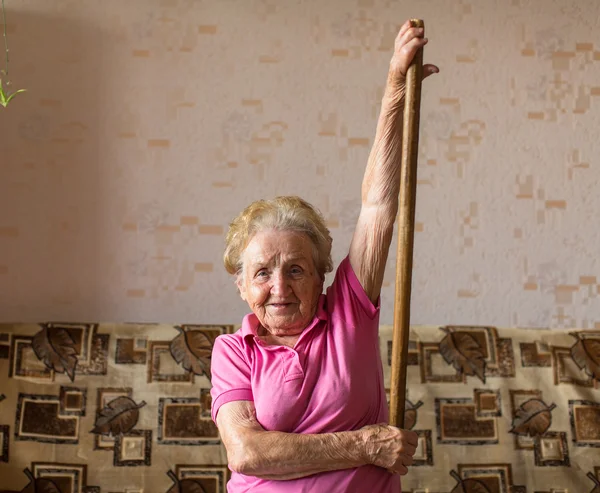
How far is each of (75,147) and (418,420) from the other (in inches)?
57.7

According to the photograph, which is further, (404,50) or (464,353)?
(464,353)

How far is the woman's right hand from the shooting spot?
1585 mm

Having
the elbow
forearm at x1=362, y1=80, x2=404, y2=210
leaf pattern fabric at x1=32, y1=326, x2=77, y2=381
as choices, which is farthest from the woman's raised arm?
leaf pattern fabric at x1=32, y1=326, x2=77, y2=381

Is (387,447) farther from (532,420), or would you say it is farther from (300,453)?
(532,420)

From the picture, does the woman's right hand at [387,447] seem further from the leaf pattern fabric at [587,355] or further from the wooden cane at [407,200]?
the leaf pattern fabric at [587,355]

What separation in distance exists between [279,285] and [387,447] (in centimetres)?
40

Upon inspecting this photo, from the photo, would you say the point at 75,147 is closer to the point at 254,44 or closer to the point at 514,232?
the point at 254,44

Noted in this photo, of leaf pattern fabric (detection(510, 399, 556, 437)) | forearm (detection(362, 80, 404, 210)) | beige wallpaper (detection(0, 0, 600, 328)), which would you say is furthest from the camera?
beige wallpaper (detection(0, 0, 600, 328))

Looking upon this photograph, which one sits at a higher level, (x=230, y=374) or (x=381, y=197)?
(x=381, y=197)

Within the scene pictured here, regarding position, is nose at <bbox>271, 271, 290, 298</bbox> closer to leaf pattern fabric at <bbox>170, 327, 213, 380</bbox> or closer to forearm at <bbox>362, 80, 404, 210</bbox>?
forearm at <bbox>362, 80, 404, 210</bbox>

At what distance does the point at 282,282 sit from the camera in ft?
5.50

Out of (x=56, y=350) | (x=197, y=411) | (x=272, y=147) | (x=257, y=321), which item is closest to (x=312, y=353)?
(x=257, y=321)

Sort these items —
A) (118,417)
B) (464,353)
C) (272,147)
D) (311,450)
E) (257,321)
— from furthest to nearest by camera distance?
(272,147) → (464,353) → (118,417) → (257,321) → (311,450)

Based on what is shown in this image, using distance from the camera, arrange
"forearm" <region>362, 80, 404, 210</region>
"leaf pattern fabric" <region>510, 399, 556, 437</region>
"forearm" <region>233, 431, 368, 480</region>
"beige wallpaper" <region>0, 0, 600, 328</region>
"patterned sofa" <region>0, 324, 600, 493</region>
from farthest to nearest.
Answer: "beige wallpaper" <region>0, 0, 600, 328</region>
"leaf pattern fabric" <region>510, 399, 556, 437</region>
"patterned sofa" <region>0, 324, 600, 493</region>
"forearm" <region>362, 80, 404, 210</region>
"forearm" <region>233, 431, 368, 480</region>
